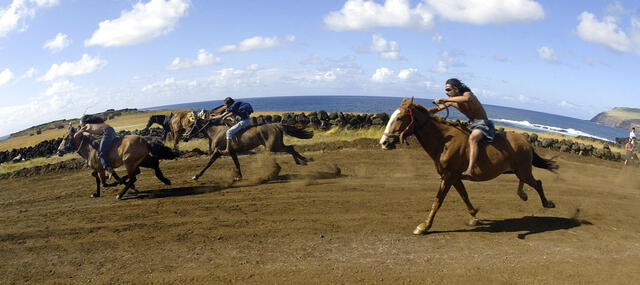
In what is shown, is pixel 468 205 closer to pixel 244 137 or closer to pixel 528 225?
pixel 528 225

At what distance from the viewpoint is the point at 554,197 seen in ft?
35.8

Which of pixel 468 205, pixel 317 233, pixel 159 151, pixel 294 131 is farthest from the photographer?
pixel 294 131

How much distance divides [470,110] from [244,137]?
7.79 meters

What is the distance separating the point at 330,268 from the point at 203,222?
369 cm

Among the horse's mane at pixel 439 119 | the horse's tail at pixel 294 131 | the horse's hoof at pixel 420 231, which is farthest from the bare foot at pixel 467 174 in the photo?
→ the horse's tail at pixel 294 131

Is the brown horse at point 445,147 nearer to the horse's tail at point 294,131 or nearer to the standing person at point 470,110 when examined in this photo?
the standing person at point 470,110

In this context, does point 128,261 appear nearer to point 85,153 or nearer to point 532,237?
point 85,153

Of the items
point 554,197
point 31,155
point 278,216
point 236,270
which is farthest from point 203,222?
point 31,155

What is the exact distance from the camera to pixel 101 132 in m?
11.7

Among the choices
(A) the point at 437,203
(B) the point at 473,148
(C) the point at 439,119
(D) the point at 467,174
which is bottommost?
(A) the point at 437,203

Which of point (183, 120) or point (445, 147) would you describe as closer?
point (445, 147)

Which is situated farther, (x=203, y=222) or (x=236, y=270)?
(x=203, y=222)

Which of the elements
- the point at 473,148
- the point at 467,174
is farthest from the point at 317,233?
the point at 473,148

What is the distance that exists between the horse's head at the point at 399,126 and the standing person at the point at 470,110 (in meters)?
0.64
